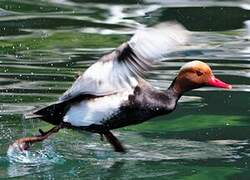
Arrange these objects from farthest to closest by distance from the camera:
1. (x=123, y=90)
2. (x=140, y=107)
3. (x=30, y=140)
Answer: (x=30, y=140) < (x=140, y=107) < (x=123, y=90)

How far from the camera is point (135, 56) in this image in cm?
723

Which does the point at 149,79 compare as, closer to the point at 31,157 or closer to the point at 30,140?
the point at 31,157

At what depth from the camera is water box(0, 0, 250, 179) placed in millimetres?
8039

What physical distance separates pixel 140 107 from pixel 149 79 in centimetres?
329

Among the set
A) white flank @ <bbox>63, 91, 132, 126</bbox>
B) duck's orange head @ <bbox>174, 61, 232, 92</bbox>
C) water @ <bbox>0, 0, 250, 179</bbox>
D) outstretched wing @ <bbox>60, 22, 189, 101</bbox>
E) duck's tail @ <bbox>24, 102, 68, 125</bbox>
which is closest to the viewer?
outstretched wing @ <bbox>60, 22, 189, 101</bbox>

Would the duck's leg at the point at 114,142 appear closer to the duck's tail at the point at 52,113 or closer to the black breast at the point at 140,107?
the black breast at the point at 140,107

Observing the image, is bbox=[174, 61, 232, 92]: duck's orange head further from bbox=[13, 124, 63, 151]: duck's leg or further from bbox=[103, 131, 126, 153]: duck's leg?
bbox=[13, 124, 63, 151]: duck's leg

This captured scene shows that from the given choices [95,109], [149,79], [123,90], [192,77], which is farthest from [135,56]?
[149,79]

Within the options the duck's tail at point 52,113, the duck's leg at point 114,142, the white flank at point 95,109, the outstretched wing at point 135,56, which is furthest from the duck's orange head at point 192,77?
the duck's tail at point 52,113

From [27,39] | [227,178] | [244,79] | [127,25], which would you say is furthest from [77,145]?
[127,25]

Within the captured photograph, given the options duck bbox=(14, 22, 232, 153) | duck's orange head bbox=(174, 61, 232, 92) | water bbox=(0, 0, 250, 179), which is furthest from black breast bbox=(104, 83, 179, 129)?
water bbox=(0, 0, 250, 179)

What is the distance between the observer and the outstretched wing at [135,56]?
7188 millimetres

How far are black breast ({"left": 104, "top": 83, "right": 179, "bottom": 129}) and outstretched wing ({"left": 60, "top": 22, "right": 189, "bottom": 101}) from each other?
0.47 meters

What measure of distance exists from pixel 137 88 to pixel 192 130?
1434 millimetres
